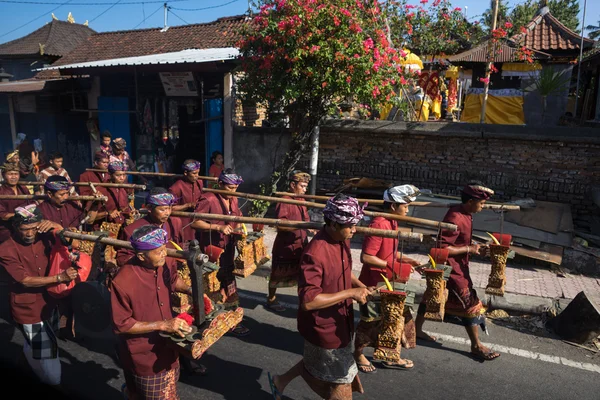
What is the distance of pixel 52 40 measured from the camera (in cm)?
2114

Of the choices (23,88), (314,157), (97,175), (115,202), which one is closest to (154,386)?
(115,202)

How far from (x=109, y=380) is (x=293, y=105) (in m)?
6.96

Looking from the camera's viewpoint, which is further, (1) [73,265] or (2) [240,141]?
(2) [240,141]

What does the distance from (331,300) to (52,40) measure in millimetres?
22227

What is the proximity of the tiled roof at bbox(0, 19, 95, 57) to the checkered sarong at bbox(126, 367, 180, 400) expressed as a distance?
61.9 ft

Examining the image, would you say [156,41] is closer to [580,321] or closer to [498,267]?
[498,267]

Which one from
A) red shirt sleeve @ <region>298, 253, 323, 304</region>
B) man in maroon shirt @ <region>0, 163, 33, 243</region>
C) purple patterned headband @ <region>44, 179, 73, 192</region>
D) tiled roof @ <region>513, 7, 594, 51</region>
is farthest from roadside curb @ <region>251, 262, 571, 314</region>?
tiled roof @ <region>513, 7, 594, 51</region>

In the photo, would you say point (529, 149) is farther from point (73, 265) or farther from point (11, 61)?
point (11, 61)

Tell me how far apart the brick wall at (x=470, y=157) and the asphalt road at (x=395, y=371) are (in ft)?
14.3

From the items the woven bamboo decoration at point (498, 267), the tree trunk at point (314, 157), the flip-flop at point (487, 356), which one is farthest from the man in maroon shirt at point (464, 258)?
the tree trunk at point (314, 157)

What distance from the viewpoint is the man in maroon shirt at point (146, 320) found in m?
3.43

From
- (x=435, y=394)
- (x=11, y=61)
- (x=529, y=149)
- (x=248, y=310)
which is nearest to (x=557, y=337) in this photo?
(x=435, y=394)

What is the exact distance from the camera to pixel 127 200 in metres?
7.88

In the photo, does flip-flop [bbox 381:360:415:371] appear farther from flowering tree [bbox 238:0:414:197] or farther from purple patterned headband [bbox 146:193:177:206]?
flowering tree [bbox 238:0:414:197]
